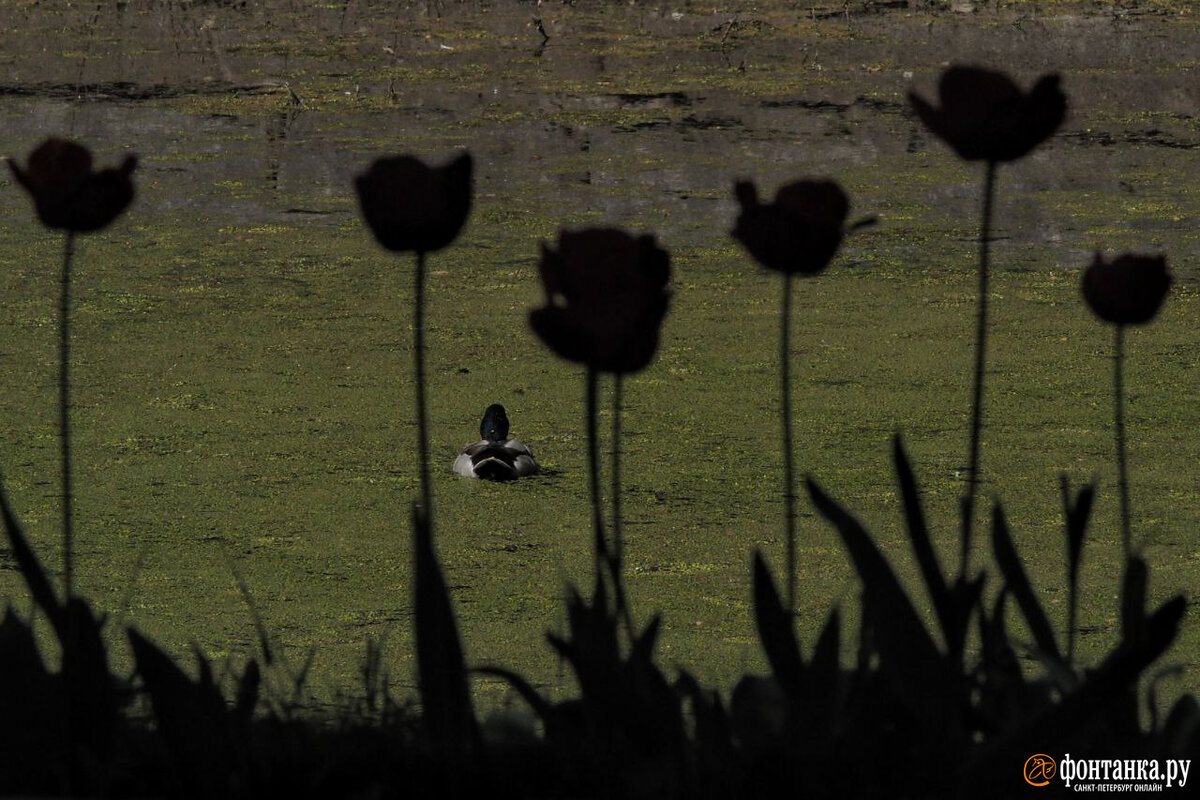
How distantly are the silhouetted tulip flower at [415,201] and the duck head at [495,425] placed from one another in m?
2.21

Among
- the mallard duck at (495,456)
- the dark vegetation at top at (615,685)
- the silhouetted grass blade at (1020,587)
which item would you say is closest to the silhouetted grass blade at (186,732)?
the dark vegetation at top at (615,685)

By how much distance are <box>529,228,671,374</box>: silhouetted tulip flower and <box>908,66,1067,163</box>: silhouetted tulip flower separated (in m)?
0.20

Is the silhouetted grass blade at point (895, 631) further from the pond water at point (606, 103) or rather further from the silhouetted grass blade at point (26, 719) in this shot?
the pond water at point (606, 103)

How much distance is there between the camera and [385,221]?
0.93m

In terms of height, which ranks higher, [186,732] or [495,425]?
[186,732]

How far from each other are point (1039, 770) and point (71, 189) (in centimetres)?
60

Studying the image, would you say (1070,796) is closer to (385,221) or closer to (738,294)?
(385,221)

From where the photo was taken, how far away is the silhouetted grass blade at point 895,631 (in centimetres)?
92

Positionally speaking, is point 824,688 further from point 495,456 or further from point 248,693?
point 495,456

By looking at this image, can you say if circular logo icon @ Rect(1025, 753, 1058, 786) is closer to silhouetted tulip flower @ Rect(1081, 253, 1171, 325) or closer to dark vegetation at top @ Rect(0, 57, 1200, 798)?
dark vegetation at top @ Rect(0, 57, 1200, 798)

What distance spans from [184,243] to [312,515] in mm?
2219

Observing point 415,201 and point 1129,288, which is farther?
point 1129,288

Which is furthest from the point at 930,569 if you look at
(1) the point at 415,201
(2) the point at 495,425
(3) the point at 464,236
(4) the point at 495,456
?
(3) the point at 464,236

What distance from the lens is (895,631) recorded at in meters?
0.93
